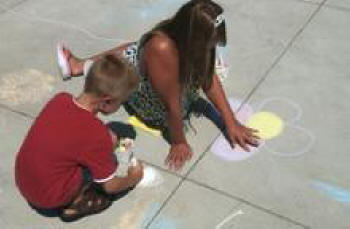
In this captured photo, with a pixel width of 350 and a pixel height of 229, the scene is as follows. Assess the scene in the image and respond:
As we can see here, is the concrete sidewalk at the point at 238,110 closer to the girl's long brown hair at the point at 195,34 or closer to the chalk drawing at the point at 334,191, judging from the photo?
the chalk drawing at the point at 334,191

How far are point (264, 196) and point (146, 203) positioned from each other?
65 cm

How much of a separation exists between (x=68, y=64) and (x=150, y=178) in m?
1.24

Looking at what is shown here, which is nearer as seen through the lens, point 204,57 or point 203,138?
point 204,57

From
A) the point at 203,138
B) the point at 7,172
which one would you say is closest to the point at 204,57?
the point at 203,138

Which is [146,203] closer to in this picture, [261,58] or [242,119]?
[242,119]

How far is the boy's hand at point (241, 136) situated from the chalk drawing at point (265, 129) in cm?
3

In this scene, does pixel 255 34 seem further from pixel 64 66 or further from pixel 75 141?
pixel 75 141

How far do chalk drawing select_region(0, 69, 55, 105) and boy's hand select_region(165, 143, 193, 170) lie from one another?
1.08 metres

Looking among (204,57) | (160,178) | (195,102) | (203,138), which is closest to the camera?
(204,57)

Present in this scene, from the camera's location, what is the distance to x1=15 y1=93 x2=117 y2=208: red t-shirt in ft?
8.41

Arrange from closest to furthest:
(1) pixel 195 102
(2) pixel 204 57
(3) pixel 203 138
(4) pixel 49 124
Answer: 1. (4) pixel 49 124
2. (2) pixel 204 57
3. (3) pixel 203 138
4. (1) pixel 195 102

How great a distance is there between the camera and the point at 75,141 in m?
2.55

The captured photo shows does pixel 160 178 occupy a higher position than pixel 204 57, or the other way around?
pixel 204 57

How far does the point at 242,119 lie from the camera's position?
362 cm
